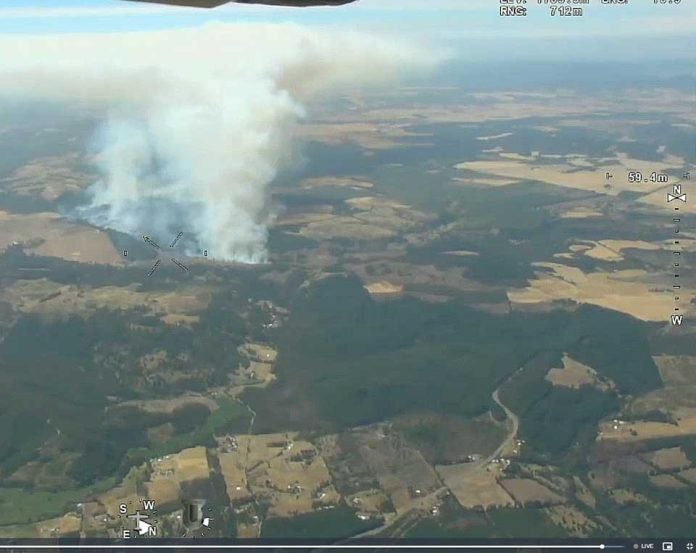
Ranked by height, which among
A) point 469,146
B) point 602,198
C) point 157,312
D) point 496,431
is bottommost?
point 496,431

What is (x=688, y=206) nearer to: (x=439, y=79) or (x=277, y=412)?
(x=277, y=412)

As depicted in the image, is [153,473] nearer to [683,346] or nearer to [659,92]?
[683,346]

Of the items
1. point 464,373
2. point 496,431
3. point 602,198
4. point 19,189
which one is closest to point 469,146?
point 602,198

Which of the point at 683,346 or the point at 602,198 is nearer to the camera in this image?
the point at 683,346

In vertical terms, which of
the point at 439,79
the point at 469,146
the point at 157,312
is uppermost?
the point at 439,79

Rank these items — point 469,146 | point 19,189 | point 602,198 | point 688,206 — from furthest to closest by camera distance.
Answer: point 469,146
point 19,189
point 602,198
point 688,206

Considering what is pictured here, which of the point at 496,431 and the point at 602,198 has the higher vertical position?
the point at 602,198

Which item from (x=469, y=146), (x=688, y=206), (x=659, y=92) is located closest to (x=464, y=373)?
(x=688, y=206)

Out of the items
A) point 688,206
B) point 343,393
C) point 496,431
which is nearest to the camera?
point 496,431

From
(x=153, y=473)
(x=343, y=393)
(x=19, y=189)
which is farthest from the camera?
(x=19, y=189)
